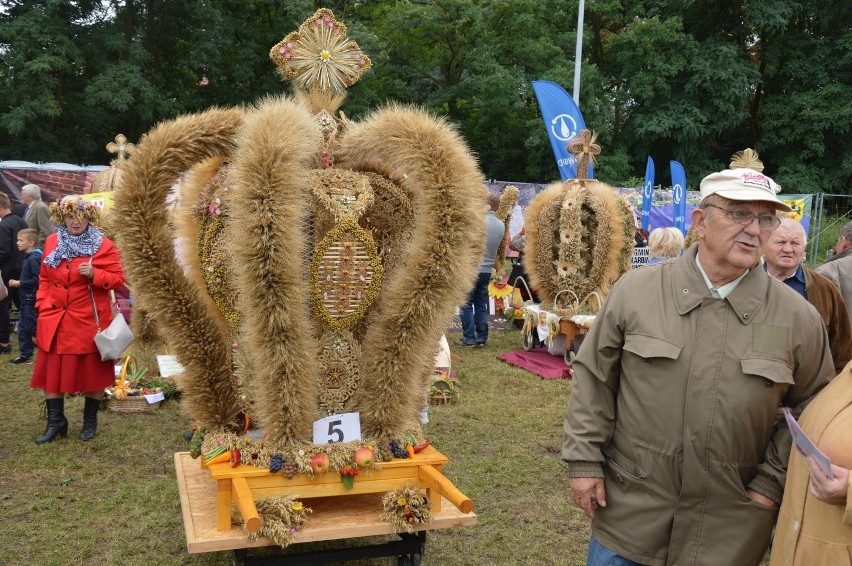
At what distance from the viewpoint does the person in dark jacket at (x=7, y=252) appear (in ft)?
30.7

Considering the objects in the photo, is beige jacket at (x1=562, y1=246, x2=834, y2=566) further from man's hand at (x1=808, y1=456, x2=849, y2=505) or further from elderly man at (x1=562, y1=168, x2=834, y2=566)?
man's hand at (x1=808, y1=456, x2=849, y2=505)

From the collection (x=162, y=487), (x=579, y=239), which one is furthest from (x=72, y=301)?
(x=579, y=239)

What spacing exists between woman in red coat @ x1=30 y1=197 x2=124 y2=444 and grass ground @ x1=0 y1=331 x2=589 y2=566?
0.58 m

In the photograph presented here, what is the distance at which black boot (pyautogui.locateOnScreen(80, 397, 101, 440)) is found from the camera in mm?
6113

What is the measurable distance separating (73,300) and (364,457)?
333 cm

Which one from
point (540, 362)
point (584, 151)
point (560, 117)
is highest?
point (560, 117)

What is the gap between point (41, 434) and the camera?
6223 millimetres

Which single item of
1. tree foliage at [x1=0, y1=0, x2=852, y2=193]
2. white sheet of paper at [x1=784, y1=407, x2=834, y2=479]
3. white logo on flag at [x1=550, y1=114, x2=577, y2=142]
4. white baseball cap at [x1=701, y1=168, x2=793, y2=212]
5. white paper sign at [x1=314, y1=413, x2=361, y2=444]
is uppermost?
tree foliage at [x1=0, y1=0, x2=852, y2=193]

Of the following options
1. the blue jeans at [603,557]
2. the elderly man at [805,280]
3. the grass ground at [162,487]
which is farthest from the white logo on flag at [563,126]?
the blue jeans at [603,557]

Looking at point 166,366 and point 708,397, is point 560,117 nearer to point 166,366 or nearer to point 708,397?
point 166,366

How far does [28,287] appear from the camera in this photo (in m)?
8.62

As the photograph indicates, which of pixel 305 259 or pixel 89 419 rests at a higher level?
pixel 305 259

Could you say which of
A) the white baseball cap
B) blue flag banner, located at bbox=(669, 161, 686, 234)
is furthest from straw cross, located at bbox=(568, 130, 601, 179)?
the white baseball cap

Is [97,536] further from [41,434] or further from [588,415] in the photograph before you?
[588,415]
